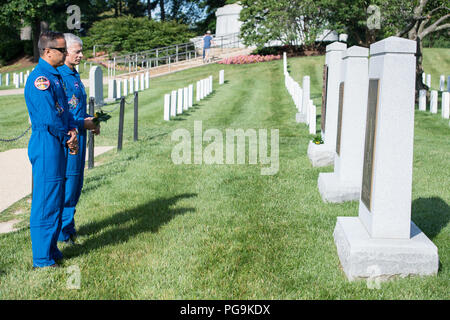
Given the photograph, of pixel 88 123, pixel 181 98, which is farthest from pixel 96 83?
pixel 88 123

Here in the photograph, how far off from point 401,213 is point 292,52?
35.8 meters

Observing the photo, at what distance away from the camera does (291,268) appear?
459cm

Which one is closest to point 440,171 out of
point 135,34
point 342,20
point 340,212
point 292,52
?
point 340,212

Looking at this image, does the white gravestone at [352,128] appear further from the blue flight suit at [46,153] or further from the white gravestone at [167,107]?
the white gravestone at [167,107]

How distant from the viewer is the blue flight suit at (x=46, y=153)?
13.9 feet

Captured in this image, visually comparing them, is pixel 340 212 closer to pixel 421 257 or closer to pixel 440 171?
pixel 421 257

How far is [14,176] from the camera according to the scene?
9.13 m

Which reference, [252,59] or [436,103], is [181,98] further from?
[252,59]

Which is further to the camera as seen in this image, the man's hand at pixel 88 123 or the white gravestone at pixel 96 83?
the white gravestone at pixel 96 83

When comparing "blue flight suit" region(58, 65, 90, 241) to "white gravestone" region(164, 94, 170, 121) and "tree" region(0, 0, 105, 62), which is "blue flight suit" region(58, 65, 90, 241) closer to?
"white gravestone" region(164, 94, 170, 121)

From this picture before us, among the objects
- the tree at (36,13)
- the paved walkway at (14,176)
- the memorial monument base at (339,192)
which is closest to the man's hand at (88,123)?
the paved walkway at (14,176)

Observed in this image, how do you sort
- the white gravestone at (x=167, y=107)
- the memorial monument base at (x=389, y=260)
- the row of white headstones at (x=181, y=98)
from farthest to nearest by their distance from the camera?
1. the row of white headstones at (x=181, y=98)
2. the white gravestone at (x=167, y=107)
3. the memorial monument base at (x=389, y=260)

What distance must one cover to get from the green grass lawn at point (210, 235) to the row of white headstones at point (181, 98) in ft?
16.6

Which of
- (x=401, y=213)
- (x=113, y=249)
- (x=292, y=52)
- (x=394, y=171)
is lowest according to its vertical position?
(x=113, y=249)
